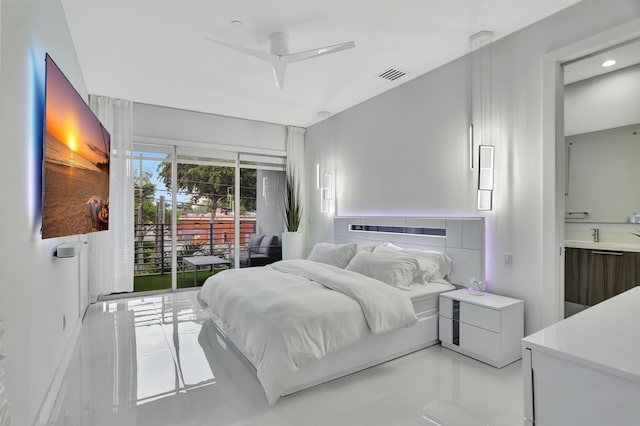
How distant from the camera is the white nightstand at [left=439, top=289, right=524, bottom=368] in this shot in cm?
266

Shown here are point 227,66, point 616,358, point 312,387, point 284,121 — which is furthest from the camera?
point 284,121

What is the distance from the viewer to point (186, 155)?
5.44 meters

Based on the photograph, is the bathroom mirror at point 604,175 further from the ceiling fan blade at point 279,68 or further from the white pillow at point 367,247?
the ceiling fan blade at point 279,68

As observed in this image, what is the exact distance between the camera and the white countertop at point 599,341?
36.8 inches

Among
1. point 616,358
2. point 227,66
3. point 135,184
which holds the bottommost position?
point 616,358

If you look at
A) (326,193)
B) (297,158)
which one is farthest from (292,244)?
(297,158)

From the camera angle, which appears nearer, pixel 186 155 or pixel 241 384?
pixel 241 384

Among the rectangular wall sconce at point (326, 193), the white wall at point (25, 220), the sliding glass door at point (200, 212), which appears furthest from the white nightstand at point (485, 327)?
the sliding glass door at point (200, 212)

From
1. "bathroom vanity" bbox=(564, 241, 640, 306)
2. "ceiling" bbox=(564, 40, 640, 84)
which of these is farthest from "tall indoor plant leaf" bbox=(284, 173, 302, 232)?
"ceiling" bbox=(564, 40, 640, 84)

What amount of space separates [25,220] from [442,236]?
11.3ft

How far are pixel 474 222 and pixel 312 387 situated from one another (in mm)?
2145

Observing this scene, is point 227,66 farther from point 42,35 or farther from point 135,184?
point 135,184

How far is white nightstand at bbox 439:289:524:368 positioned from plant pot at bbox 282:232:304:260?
3204 millimetres

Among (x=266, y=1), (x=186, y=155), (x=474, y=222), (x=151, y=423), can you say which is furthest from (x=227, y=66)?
(x=151, y=423)
